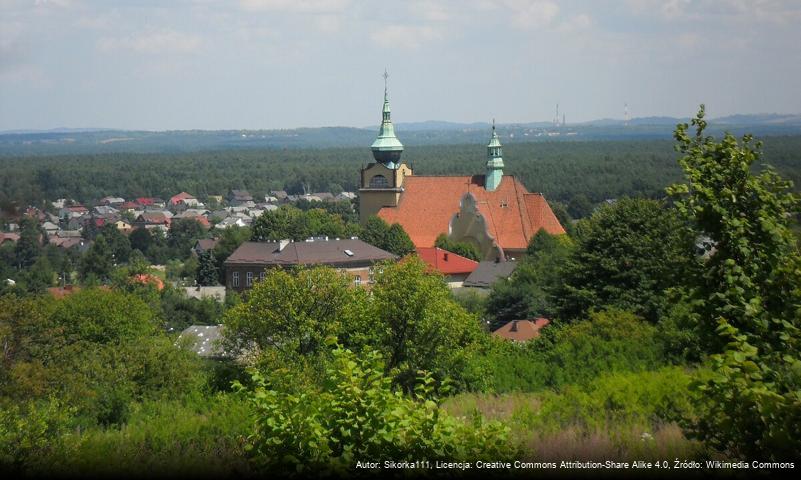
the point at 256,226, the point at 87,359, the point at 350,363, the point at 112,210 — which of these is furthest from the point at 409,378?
the point at 112,210

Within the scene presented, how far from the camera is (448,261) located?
51500 millimetres

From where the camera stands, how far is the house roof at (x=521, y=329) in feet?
109

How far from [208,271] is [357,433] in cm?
4879

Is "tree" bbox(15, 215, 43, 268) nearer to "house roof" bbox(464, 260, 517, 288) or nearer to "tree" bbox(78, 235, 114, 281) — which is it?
"tree" bbox(78, 235, 114, 281)

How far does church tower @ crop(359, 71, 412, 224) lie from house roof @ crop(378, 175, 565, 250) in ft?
1.87

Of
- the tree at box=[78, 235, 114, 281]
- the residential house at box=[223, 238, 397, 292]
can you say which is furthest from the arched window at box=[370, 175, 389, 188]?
the tree at box=[78, 235, 114, 281]

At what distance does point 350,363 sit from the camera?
859 centimetres

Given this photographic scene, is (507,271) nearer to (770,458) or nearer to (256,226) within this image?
(256,226)

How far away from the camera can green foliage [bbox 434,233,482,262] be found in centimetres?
5372

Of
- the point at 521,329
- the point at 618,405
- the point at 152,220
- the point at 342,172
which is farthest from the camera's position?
the point at 342,172

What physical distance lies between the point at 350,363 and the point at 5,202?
3601mm

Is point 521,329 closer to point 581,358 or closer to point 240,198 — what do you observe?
point 581,358

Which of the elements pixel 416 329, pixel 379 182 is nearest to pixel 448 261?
pixel 379 182

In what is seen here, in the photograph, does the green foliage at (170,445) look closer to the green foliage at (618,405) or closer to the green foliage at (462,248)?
the green foliage at (618,405)
